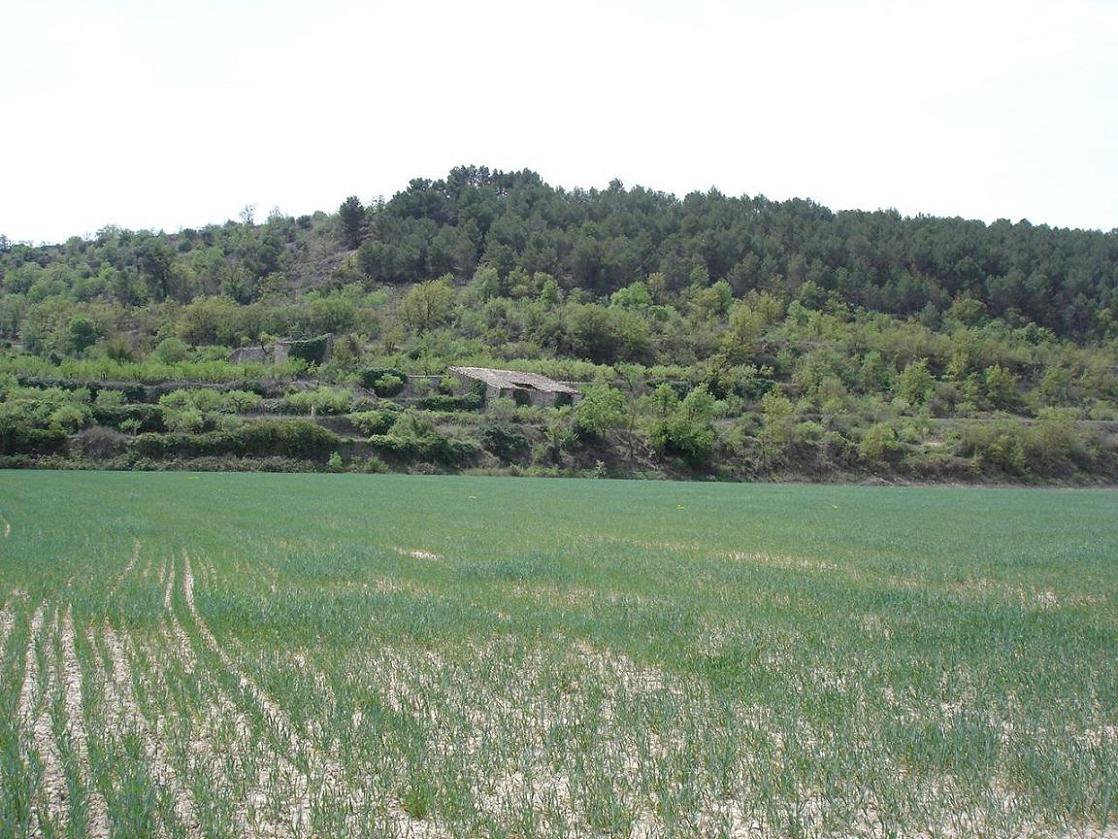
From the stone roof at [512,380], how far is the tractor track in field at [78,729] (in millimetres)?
52106

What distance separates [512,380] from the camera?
211 feet

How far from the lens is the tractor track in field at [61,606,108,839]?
Result: 5117 mm

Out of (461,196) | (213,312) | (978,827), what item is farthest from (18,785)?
(461,196)

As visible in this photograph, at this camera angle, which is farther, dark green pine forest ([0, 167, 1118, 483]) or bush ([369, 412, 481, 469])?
dark green pine forest ([0, 167, 1118, 483])

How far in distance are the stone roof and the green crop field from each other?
145 feet

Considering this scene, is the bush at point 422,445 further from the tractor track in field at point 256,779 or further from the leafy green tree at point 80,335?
the tractor track in field at point 256,779

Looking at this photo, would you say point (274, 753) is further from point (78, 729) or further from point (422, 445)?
point (422, 445)

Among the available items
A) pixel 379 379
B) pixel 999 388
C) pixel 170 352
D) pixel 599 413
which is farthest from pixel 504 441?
pixel 999 388

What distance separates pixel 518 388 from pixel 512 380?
82.5 inches

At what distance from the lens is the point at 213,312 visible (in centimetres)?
7862

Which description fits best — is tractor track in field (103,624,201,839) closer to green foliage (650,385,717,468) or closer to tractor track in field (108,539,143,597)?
tractor track in field (108,539,143,597)

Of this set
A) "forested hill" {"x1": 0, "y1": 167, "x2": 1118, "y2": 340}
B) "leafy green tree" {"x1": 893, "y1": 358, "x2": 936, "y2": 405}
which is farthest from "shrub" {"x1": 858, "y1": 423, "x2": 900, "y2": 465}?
"forested hill" {"x1": 0, "y1": 167, "x2": 1118, "y2": 340}

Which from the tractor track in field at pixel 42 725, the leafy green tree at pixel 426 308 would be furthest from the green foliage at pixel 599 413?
the tractor track in field at pixel 42 725

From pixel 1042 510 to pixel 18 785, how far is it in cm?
3867
